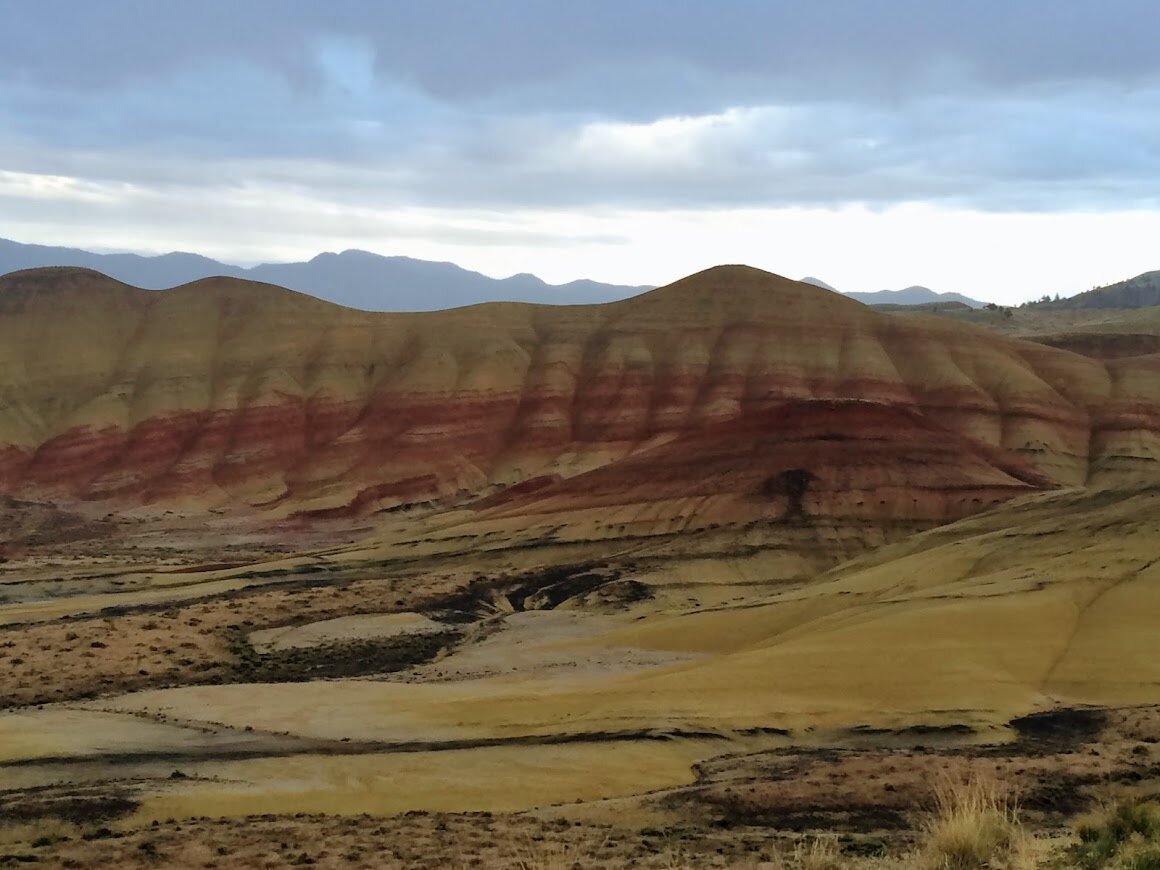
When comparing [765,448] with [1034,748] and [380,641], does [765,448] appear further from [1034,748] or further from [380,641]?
[1034,748]

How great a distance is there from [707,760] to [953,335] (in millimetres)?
91196

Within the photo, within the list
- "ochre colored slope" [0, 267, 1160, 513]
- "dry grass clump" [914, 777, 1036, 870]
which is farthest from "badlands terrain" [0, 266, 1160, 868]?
"ochre colored slope" [0, 267, 1160, 513]

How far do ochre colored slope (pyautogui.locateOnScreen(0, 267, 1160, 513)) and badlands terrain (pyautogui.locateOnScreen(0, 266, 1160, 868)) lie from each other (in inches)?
16.2

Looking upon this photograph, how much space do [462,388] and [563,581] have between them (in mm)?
52540

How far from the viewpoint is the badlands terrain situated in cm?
1892

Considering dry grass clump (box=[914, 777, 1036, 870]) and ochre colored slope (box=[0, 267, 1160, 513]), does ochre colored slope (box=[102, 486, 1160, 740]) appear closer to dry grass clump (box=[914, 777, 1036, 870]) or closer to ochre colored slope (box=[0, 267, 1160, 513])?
dry grass clump (box=[914, 777, 1036, 870])

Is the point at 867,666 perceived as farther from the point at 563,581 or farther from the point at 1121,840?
the point at 563,581

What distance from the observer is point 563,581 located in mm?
57656

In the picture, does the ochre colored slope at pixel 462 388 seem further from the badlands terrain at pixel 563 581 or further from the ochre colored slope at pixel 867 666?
the ochre colored slope at pixel 867 666

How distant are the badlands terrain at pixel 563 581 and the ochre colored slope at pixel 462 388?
41 centimetres

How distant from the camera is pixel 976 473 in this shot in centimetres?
6550

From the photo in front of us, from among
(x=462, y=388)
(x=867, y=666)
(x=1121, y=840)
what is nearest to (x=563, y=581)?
(x=867, y=666)

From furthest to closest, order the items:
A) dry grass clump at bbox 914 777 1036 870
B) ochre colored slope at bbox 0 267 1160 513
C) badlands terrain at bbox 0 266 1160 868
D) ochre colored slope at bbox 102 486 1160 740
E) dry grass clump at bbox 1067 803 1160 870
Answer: ochre colored slope at bbox 0 267 1160 513 → ochre colored slope at bbox 102 486 1160 740 → badlands terrain at bbox 0 266 1160 868 → dry grass clump at bbox 914 777 1036 870 → dry grass clump at bbox 1067 803 1160 870

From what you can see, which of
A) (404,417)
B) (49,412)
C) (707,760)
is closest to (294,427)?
(404,417)
